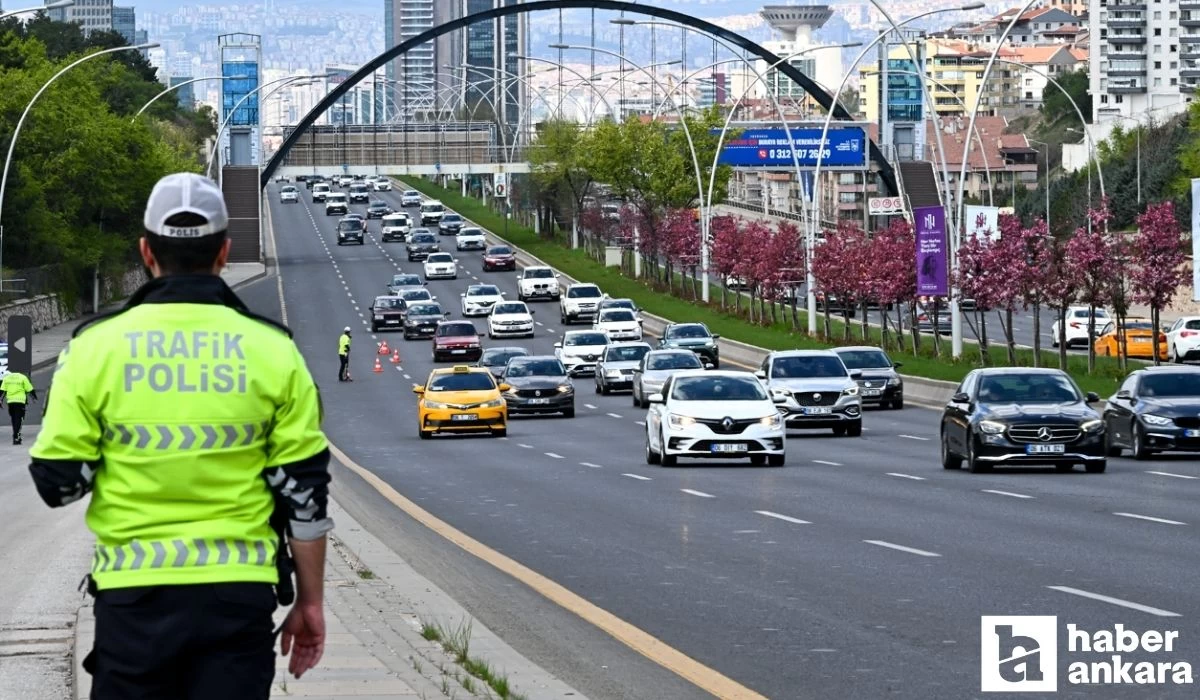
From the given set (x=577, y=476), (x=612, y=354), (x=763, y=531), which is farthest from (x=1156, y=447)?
(x=612, y=354)

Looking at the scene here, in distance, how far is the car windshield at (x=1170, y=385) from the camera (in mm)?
34281

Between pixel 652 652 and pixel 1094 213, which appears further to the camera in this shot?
pixel 1094 213

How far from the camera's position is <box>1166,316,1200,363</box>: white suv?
Answer: 6669 centimetres

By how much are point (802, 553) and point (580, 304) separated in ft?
237

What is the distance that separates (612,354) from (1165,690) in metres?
49.6

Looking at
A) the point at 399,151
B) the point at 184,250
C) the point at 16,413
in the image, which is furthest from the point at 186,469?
the point at 399,151

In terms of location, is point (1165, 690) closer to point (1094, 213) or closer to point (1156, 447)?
point (1156, 447)

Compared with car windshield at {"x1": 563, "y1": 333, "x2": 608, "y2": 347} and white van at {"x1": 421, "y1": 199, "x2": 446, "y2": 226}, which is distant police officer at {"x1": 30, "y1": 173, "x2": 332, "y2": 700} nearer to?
car windshield at {"x1": 563, "y1": 333, "x2": 608, "y2": 347}

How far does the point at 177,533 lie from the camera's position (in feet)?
18.7

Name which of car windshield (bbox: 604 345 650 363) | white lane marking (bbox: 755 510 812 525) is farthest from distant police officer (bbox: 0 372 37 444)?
white lane marking (bbox: 755 510 812 525)

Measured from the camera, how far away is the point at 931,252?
55125 mm

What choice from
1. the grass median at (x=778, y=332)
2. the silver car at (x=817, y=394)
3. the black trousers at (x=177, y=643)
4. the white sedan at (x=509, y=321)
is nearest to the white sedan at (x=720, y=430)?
the silver car at (x=817, y=394)

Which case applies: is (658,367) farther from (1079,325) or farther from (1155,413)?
(1079,325)

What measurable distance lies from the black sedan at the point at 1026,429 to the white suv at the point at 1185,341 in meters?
37.4
